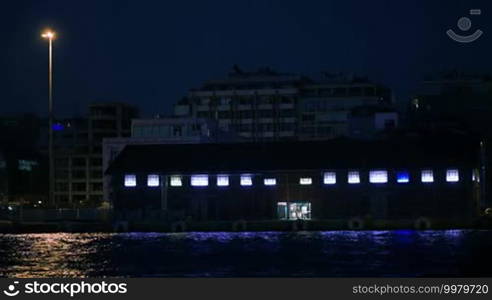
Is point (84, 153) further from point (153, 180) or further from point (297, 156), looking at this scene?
point (297, 156)

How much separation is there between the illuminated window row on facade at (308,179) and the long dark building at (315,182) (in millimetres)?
72

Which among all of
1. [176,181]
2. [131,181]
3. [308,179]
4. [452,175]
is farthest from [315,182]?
[131,181]

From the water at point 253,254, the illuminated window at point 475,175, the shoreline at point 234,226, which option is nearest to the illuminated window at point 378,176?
the shoreline at point 234,226

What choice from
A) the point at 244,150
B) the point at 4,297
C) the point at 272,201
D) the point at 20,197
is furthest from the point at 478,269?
the point at 20,197

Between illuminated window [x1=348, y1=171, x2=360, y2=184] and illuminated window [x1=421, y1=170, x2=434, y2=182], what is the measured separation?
4.65m

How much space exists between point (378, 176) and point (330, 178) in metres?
3.48

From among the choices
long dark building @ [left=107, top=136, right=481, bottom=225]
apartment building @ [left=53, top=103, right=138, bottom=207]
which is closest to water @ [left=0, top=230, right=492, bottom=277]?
long dark building @ [left=107, top=136, right=481, bottom=225]

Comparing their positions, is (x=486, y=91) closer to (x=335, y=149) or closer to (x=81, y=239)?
(x=335, y=149)

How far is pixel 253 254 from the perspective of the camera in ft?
176

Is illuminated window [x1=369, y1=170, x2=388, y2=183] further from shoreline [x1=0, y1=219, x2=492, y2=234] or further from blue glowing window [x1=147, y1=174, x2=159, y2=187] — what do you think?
blue glowing window [x1=147, y1=174, x2=159, y2=187]

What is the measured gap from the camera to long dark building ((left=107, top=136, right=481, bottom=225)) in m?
70.5

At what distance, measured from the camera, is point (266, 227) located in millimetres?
70000

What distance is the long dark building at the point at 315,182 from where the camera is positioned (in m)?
70.5

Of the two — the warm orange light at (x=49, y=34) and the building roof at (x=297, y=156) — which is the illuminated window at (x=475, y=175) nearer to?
the building roof at (x=297, y=156)
